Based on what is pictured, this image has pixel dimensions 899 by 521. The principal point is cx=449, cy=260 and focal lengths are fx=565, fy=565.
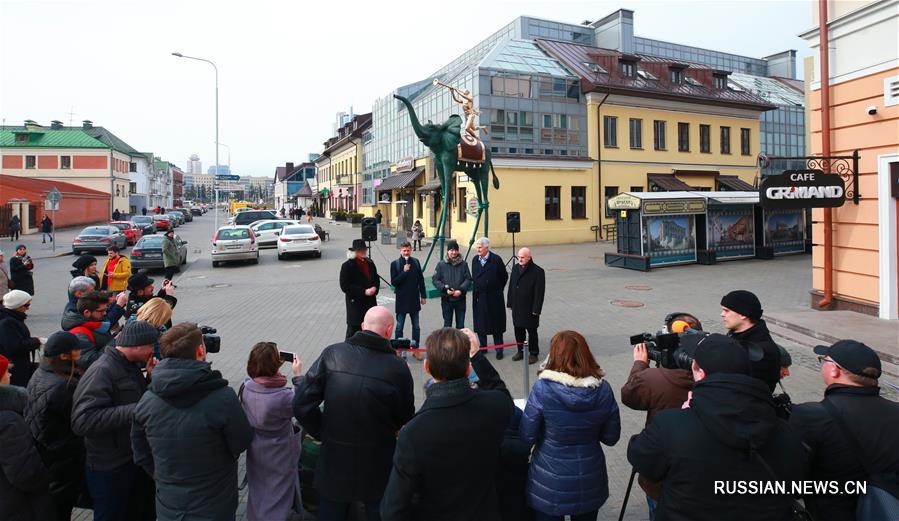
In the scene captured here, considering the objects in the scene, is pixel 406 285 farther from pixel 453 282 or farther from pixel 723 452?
pixel 723 452

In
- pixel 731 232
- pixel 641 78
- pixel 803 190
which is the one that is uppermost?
pixel 641 78

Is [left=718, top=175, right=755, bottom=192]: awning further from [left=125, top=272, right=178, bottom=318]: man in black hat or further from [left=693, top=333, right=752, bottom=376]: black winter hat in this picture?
[left=693, top=333, right=752, bottom=376]: black winter hat

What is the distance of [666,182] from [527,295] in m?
27.8

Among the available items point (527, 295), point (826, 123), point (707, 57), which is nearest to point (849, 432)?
point (527, 295)

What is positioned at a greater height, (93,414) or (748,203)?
(748,203)

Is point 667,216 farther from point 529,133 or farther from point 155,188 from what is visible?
point 155,188

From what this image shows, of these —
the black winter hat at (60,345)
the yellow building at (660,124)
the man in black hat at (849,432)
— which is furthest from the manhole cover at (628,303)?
the yellow building at (660,124)

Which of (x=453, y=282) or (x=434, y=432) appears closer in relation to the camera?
(x=434, y=432)

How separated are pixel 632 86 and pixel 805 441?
32.2 metres

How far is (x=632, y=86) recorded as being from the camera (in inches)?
1254

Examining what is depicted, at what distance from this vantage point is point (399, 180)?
3631 cm

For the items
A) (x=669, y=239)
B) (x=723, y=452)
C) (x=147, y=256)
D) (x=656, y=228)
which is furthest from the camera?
(x=669, y=239)

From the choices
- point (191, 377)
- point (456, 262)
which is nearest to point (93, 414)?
point (191, 377)

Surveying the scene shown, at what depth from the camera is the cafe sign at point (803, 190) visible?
10477mm
